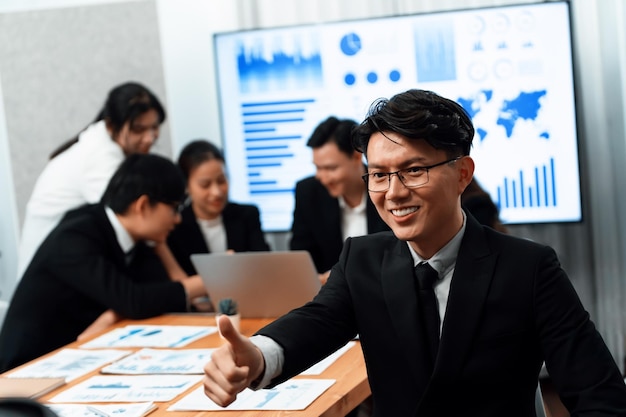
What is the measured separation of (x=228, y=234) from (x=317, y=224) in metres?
0.41

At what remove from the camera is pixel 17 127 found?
496 centimetres

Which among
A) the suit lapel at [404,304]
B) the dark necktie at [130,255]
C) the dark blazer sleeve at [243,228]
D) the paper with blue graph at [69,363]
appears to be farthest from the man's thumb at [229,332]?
the dark blazer sleeve at [243,228]

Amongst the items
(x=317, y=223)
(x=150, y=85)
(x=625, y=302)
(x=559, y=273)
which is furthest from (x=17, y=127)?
(x=559, y=273)

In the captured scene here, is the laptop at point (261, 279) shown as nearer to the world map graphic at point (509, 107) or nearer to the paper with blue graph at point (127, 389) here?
the paper with blue graph at point (127, 389)

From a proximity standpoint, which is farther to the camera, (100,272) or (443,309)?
(100,272)

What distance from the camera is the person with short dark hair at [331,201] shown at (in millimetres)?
3742

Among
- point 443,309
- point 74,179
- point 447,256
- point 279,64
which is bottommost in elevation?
point 443,309

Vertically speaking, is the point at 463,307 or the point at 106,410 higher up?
the point at 463,307

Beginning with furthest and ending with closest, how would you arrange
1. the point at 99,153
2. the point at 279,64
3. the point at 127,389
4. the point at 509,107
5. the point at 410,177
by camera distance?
1. the point at 279,64
2. the point at 509,107
3. the point at 99,153
4. the point at 127,389
5. the point at 410,177

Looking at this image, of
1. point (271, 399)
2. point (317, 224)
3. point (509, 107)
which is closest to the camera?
point (271, 399)

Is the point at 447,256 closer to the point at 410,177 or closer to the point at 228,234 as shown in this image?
the point at 410,177

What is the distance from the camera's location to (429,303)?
1861 millimetres

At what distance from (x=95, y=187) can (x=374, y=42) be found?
1.55 metres

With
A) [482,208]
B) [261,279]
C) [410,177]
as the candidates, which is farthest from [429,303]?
[482,208]
